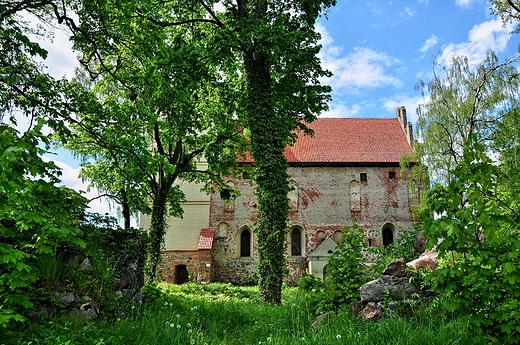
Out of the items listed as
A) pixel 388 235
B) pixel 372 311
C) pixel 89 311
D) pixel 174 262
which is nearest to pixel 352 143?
pixel 388 235

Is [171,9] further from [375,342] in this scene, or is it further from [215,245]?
[215,245]

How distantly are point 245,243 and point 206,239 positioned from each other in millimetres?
3025

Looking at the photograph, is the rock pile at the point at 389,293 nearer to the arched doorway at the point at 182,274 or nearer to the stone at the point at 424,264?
the stone at the point at 424,264

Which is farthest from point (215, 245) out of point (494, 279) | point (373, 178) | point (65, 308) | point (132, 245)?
point (494, 279)

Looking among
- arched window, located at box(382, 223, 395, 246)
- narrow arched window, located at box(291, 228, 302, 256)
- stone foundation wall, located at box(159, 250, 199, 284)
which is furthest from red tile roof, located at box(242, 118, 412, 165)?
stone foundation wall, located at box(159, 250, 199, 284)

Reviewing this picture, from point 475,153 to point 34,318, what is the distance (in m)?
6.06

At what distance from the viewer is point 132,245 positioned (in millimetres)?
8039

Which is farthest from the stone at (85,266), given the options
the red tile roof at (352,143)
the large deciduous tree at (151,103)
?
the red tile roof at (352,143)

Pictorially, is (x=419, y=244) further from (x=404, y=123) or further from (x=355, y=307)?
(x=404, y=123)

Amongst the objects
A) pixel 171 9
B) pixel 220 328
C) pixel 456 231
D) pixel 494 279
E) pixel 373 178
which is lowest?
pixel 220 328

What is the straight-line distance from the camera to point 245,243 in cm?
2883

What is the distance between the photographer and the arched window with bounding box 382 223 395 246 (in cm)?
2864

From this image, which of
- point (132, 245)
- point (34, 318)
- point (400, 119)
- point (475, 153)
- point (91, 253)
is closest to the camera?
point (475, 153)

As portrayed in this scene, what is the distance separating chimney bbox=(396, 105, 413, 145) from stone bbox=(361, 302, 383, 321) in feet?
83.6
